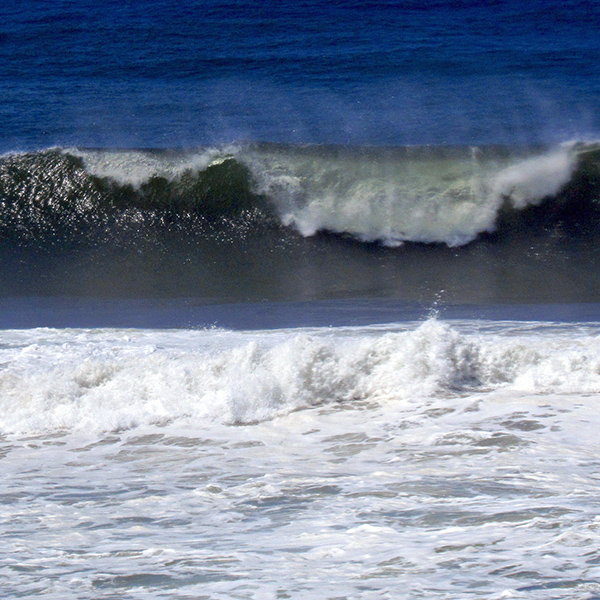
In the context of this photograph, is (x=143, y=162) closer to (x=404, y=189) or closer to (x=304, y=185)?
(x=304, y=185)

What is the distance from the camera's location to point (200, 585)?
2.81 meters

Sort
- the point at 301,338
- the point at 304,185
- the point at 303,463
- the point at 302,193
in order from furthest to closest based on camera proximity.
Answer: the point at 304,185 < the point at 302,193 < the point at 301,338 < the point at 303,463

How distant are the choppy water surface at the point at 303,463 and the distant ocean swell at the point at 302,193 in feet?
12.3

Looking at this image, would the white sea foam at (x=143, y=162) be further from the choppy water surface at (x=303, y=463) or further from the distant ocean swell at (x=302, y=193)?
the choppy water surface at (x=303, y=463)

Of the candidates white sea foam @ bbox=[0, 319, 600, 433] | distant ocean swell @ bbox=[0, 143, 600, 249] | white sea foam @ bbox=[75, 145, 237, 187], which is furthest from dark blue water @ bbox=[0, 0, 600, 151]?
white sea foam @ bbox=[0, 319, 600, 433]

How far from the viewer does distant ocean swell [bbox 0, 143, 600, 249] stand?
10.5 m

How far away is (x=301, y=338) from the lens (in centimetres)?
578

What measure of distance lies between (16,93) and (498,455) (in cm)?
1757

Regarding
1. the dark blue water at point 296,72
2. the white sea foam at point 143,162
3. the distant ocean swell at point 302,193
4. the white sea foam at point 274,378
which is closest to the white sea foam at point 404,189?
the distant ocean swell at point 302,193

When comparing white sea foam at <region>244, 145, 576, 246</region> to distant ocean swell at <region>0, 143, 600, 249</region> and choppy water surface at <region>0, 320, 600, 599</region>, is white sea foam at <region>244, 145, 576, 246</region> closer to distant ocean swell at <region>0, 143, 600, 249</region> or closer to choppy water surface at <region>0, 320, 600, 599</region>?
distant ocean swell at <region>0, 143, 600, 249</region>

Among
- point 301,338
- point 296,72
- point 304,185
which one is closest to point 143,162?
point 304,185

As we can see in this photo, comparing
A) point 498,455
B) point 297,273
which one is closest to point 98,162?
point 297,273

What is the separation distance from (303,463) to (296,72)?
1725 centimetres

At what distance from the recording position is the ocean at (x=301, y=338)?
123 inches
